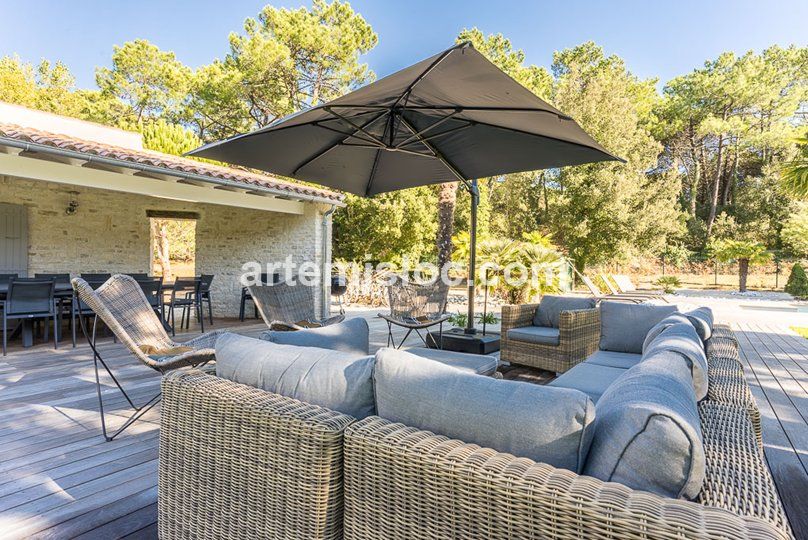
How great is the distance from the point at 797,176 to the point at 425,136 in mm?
5471

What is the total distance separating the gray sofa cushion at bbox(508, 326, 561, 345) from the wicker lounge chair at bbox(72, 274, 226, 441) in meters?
2.85

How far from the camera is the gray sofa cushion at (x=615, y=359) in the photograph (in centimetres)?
316

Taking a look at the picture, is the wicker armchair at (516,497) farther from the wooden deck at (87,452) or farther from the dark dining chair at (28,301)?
the dark dining chair at (28,301)

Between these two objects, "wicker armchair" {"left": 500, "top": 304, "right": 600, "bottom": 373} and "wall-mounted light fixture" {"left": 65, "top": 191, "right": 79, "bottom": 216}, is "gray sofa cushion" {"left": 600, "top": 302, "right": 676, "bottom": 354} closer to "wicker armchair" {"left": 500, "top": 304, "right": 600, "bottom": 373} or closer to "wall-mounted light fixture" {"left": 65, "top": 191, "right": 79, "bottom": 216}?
"wicker armchair" {"left": 500, "top": 304, "right": 600, "bottom": 373}

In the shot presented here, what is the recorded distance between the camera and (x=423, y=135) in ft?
12.8

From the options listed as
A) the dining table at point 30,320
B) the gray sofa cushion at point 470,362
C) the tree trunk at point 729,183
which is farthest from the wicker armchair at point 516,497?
the tree trunk at point 729,183

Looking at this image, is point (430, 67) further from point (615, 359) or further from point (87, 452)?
point (87, 452)

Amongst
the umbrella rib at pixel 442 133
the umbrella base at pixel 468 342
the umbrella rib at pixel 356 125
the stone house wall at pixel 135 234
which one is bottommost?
the umbrella base at pixel 468 342

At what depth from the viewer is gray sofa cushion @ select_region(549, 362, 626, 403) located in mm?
2532

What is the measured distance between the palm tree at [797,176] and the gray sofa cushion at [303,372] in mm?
7057

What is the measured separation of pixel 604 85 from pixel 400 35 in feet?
25.7

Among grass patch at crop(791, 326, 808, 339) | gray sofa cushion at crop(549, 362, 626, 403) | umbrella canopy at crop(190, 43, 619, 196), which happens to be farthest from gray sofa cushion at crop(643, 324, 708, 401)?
grass patch at crop(791, 326, 808, 339)

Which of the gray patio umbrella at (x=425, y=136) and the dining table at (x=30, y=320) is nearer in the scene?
the gray patio umbrella at (x=425, y=136)

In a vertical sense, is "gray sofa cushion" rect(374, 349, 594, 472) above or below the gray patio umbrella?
below
